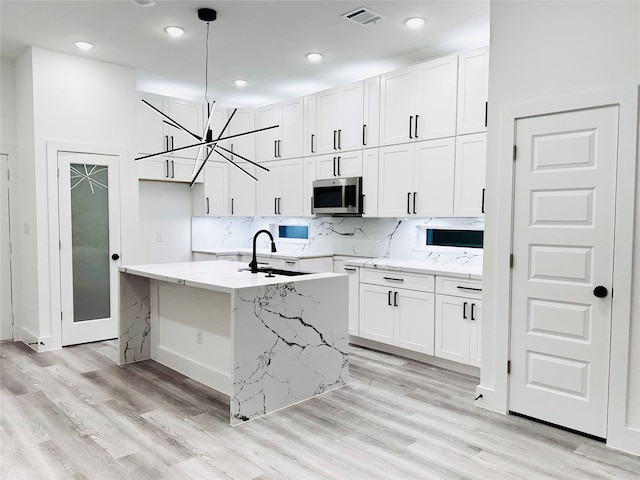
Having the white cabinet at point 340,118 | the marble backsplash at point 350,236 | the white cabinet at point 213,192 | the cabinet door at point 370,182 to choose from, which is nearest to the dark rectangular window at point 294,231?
the marble backsplash at point 350,236

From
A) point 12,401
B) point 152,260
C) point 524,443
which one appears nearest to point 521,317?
point 524,443

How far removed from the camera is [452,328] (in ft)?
13.0

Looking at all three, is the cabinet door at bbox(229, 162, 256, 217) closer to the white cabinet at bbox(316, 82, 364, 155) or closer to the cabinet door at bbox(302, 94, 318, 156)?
the cabinet door at bbox(302, 94, 318, 156)

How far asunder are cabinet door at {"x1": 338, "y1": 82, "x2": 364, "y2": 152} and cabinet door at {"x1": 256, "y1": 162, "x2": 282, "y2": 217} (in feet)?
3.71

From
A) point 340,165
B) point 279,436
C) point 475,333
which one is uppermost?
point 340,165

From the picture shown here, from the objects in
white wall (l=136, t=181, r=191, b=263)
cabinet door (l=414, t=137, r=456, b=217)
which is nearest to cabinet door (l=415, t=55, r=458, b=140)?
cabinet door (l=414, t=137, r=456, b=217)

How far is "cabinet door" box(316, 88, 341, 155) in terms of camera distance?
519 cm

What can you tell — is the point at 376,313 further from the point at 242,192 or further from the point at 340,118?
the point at 242,192

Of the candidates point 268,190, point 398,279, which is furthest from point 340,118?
point 398,279

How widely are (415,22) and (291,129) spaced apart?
228 centimetres

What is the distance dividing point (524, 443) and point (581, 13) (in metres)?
A: 2.52

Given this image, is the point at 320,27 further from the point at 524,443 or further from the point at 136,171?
the point at 524,443

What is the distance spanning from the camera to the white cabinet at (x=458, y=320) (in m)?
3.81

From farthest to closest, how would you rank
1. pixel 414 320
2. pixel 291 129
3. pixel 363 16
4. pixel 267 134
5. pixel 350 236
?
pixel 267 134, pixel 291 129, pixel 350 236, pixel 414 320, pixel 363 16
